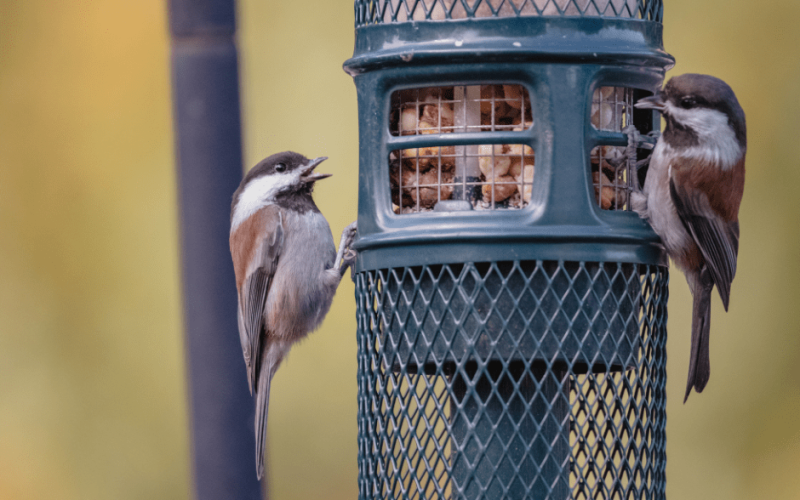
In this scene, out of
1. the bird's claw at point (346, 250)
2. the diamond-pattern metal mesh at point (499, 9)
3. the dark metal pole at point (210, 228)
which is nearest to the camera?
the dark metal pole at point (210, 228)

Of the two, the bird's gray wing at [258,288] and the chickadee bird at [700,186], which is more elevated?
the chickadee bird at [700,186]

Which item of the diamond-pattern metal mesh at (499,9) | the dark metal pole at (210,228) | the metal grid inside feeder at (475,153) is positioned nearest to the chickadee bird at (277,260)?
the metal grid inside feeder at (475,153)

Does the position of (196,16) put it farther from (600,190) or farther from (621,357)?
(621,357)

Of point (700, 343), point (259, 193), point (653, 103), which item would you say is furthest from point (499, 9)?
point (259, 193)

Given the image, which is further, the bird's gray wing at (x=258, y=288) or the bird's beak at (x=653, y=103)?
the bird's gray wing at (x=258, y=288)

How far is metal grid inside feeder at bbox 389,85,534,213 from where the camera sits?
320 cm

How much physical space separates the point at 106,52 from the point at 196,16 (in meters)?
4.35

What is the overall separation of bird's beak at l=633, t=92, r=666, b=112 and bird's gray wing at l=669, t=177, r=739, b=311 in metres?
0.26

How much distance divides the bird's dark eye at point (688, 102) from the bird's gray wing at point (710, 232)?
0.23 meters

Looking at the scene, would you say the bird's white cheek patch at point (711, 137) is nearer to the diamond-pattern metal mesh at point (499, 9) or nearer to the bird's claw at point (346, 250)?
the diamond-pattern metal mesh at point (499, 9)

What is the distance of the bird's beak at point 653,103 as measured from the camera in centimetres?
324

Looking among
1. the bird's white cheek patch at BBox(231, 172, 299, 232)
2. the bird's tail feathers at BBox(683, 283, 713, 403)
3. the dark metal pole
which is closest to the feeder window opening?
the bird's tail feathers at BBox(683, 283, 713, 403)

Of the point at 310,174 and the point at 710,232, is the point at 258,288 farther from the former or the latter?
the point at 710,232

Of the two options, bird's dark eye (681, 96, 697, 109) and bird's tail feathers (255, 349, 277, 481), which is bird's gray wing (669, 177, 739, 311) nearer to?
bird's dark eye (681, 96, 697, 109)
